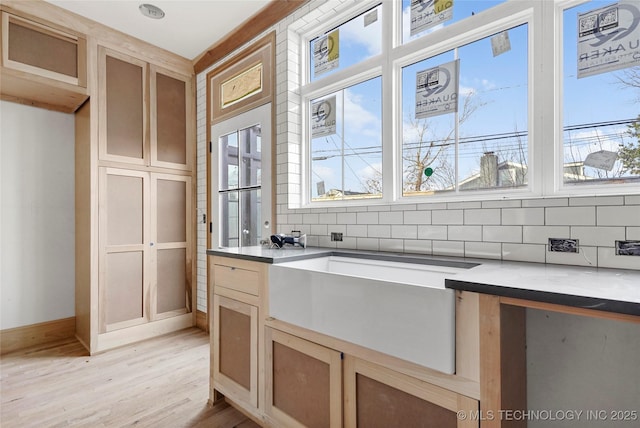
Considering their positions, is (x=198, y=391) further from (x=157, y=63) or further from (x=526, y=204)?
(x=157, y=63)

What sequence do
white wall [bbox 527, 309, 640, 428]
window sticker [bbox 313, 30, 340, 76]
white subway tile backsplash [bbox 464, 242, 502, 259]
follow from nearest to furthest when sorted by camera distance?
white wall [bbox 527, 309, 640, 428] → white subway tile backsplash [bbox 464, 242, 502, 259] → window sticker [bbox 313, 30, 340, 76]

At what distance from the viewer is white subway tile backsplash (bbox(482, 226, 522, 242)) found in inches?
55.9

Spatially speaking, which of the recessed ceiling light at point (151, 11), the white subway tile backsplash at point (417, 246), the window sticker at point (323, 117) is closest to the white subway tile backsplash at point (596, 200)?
the white subway tile backsplash at point (417, 246)

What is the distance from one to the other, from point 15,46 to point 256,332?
2813mm

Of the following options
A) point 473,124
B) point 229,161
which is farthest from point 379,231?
point 229,161

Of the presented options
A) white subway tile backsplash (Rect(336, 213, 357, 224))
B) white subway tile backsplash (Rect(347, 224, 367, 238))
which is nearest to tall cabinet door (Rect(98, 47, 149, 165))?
white subway tile backsplash (Rect(336, 213, 357, 224))

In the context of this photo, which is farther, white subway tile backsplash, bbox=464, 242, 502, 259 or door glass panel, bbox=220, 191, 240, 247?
door glass panel, bbox=220, 191, 240, 247

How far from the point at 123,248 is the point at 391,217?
2.48 meters

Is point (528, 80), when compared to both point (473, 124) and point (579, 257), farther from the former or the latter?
point (579, 257)

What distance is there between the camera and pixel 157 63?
3.16 meters

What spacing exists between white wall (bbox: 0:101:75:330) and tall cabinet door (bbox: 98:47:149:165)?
622 millimetres

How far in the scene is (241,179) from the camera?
9.69 ft

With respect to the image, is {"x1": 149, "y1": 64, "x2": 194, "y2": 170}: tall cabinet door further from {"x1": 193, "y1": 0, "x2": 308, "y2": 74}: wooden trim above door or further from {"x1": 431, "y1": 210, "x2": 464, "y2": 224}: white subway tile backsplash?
{"x1": 431, "y1": 210, "x2": 464, "y2": 224}: white subway tile backsplash

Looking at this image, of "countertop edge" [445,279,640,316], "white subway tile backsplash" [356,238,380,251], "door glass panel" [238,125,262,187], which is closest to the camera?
"countertop edge" [445,279,640,316]
